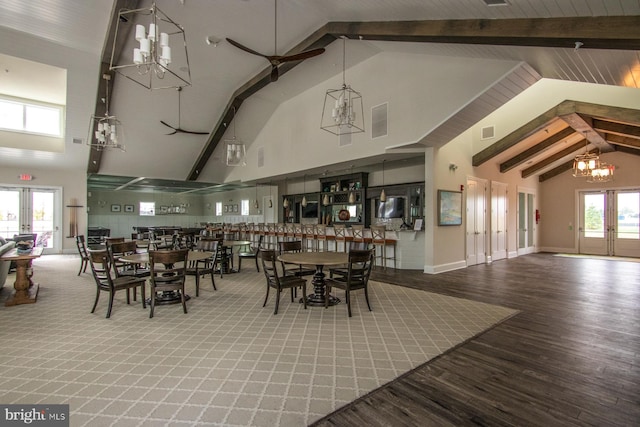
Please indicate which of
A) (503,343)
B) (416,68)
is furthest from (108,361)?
(416,68)

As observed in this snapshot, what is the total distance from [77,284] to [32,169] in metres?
7.34

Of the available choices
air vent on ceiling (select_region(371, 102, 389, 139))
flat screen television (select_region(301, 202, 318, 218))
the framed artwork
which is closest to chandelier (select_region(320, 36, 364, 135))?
air vent on ceiling (select_region(371, 102, 389, 139))

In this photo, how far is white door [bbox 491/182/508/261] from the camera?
9055mm

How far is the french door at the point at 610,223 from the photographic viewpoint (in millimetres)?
9773

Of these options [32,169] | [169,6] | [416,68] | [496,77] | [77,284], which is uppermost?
[169,6]

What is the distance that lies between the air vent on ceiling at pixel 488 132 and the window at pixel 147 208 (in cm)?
1698

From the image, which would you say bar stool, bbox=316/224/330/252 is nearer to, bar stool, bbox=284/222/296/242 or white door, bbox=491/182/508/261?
bar stool, bbox=284/222/296/242

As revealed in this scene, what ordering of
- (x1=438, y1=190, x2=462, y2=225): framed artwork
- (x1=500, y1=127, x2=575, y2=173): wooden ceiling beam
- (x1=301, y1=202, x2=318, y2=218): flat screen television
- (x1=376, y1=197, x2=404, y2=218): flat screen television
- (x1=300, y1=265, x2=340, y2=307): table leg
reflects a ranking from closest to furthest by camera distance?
(x1=300, y1=265, x2=340, y2=307): table leg < (x1=438, y1=190, x2=462, y2=225): framed artwork < (x1=376, y1=197, x2=404, y2=218): flat screen television < (x1=500, y1=127, x2=575, y2=173): wooden ceiling beam < (x1=301, y1=202, x2=318, y2=218): flat screen television

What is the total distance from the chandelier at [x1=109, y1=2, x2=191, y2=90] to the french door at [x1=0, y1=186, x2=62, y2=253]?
630 cm

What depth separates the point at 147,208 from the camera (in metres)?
17.4

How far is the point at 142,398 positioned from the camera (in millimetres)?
2160

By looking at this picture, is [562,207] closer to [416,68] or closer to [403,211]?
[403,211]

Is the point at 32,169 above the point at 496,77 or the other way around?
the other way around

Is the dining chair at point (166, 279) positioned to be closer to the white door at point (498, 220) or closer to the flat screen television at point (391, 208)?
the flat screen television at point (391, 208)
